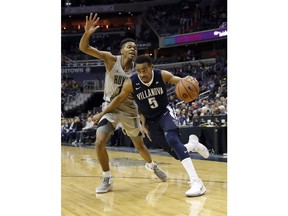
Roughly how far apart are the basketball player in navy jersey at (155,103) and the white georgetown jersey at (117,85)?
1.04 feet

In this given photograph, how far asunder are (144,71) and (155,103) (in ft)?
1.18

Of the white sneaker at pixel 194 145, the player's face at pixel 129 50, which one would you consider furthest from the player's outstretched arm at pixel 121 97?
the white sneaker at pixel 194 145

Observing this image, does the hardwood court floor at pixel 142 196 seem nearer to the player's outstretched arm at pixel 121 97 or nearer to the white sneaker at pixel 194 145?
the white sneaker at pixel 194 145

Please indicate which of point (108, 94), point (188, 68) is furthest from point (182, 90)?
point (188, 68)

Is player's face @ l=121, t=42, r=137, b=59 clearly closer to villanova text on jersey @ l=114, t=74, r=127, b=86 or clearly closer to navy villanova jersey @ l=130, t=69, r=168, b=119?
villanova text on jersey @ l=114, t=74, r=127, b=86

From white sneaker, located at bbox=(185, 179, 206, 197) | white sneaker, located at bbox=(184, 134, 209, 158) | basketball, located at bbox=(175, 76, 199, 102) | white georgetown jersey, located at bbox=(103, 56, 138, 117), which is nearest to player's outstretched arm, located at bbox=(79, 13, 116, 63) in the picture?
white georgetown jersey, located at bbox=(103, 56, 138, 117)

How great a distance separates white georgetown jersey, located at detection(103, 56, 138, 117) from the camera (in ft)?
15.4

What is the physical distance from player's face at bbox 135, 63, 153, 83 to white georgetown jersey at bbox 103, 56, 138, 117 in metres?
0.52
